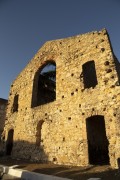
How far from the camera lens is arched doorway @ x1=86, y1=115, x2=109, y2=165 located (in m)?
7.77

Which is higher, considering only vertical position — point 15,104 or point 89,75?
point 89,75

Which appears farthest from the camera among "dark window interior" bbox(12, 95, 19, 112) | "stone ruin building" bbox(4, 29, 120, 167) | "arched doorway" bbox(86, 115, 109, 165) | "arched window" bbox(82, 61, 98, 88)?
"dark window interior" bbox(12, 95, 19, 112)

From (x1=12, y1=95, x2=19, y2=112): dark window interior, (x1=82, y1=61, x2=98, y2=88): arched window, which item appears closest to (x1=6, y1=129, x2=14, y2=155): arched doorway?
(x1=12, y1=95, x2=19, y2=112): dark window interior

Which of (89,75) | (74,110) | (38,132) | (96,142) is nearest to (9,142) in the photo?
(38,132)

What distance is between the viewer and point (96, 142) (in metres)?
8.32

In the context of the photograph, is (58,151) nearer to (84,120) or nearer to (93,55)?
(84,120)

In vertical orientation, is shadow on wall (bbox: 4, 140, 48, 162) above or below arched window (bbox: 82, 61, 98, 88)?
below

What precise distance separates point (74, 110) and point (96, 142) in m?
1.83

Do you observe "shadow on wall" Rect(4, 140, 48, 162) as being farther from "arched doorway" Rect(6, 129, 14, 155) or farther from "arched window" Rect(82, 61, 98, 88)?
"arched window" Rect(82, 61, 98, 88)

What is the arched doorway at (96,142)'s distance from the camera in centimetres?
777

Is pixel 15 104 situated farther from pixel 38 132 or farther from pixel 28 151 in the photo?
pixel 28 151

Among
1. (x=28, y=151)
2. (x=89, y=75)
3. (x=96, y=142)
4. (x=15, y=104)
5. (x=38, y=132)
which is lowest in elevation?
(x=28, y=151)

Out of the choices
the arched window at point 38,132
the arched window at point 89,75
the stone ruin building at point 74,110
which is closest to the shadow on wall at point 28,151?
the stone ruin building at point 74,110

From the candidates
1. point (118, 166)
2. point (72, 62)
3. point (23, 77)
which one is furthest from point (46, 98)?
point (118, 166)
